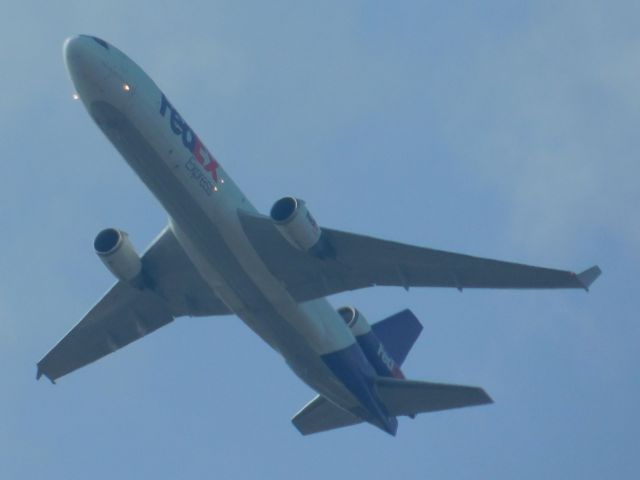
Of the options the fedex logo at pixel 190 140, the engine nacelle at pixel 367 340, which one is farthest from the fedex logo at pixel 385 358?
the fedex logo at pixel 190 140

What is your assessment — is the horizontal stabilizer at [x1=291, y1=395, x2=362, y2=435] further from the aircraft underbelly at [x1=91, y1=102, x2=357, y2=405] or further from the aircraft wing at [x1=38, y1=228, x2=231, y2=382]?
the aircraft wing at [x1=38, y1=228, x2=231, y2=382]

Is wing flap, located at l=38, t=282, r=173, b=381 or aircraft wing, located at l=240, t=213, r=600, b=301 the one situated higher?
wing flap, located at l=38, t=282, r=173, b=381

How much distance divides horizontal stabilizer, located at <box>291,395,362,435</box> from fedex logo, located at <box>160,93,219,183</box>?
1052cm

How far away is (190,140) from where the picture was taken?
40375 mm

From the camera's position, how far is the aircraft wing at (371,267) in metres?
40.2

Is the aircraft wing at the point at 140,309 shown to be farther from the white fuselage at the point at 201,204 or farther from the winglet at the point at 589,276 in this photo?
the winglet at the point at 589,276

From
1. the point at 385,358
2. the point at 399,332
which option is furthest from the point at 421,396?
the point at 399,332

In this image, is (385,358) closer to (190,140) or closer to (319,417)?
(319,417)

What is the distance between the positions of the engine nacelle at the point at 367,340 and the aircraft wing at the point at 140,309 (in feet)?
14.7

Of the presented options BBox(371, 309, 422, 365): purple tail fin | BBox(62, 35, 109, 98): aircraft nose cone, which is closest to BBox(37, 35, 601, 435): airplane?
BBox(62, 35, 109, 98): aircraft nose cone

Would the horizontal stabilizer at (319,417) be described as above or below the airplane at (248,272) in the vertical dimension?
below

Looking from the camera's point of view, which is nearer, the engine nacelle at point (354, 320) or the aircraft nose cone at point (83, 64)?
the aircraft nose cone at point (83, 64)

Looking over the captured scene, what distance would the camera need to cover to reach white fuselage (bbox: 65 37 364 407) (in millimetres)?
38531

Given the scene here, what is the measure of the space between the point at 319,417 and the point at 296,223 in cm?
1034
